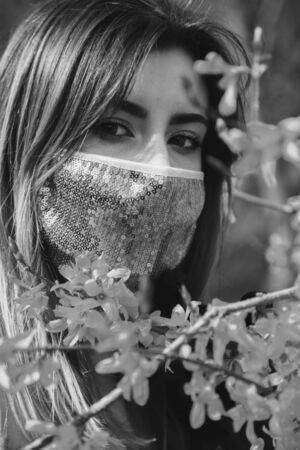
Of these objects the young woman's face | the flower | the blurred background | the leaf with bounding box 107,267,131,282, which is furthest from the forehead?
the blurred background

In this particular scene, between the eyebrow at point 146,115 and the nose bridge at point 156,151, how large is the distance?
0.05 metres

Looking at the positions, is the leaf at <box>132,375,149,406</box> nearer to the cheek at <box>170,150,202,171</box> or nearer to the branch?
the branch

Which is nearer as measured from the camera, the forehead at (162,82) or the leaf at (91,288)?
the leaf at (91,288)

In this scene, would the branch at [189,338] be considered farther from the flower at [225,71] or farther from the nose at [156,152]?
the nose at [156,152]

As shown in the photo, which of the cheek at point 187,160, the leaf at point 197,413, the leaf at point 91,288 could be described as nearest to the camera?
the leaf at point 197,413

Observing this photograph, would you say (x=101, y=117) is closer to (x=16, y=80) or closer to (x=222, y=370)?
(x=16, y=80)

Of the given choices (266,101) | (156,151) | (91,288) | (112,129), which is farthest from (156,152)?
(266,101)

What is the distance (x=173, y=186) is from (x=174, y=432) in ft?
1.80

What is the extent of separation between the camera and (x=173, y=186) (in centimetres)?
146

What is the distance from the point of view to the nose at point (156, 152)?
4.68 ft

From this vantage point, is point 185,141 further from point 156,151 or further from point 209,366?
point 209,366

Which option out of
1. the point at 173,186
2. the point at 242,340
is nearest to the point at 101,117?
the point at 173,186

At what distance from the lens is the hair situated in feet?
4.62

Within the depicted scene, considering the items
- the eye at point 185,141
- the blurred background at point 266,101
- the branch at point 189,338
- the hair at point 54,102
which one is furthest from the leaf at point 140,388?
the blurred background at point 266,101
